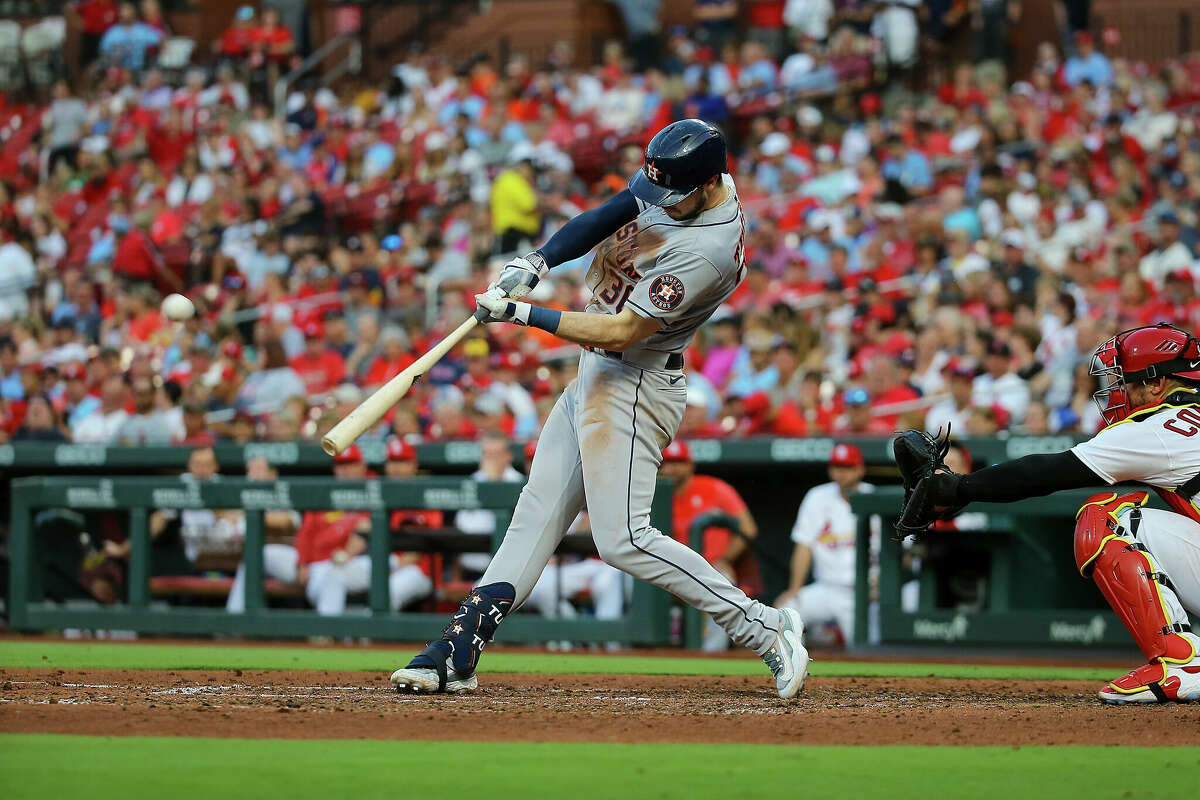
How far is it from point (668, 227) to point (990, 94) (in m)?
9.95

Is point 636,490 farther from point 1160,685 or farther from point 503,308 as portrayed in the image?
point 1160,685

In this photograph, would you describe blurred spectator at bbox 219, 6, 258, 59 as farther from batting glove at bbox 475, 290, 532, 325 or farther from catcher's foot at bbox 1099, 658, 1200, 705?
catcher's foot at bbox 1099, 658, 1200, 705

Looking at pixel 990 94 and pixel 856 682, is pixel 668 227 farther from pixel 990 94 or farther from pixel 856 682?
pixel 990 94

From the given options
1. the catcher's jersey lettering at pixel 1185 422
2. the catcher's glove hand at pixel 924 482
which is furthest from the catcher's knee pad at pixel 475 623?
the catcher's jersey lettering at pixel 1185 422

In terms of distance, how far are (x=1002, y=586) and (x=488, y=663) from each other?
2.76 meters

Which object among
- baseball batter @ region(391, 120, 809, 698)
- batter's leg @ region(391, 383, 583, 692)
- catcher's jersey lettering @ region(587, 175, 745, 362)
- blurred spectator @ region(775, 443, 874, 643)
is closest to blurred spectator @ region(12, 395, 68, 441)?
blurred spectator @ region(775, 443, 874, 643)

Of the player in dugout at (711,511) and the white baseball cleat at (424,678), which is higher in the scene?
the player in dugout at (711,511)

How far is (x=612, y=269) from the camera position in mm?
5121

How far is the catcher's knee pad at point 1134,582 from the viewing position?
500cm

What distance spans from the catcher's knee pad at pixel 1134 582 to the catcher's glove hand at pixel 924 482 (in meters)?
0.48

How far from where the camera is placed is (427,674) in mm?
5012

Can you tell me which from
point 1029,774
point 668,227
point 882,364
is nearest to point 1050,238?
point 882,364

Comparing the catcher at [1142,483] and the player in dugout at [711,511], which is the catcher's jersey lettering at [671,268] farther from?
the player in dugout at [711,511]

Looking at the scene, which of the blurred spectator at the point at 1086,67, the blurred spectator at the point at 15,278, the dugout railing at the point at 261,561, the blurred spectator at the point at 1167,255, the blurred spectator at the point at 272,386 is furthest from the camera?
the blurred spectator at the point at 15,278
